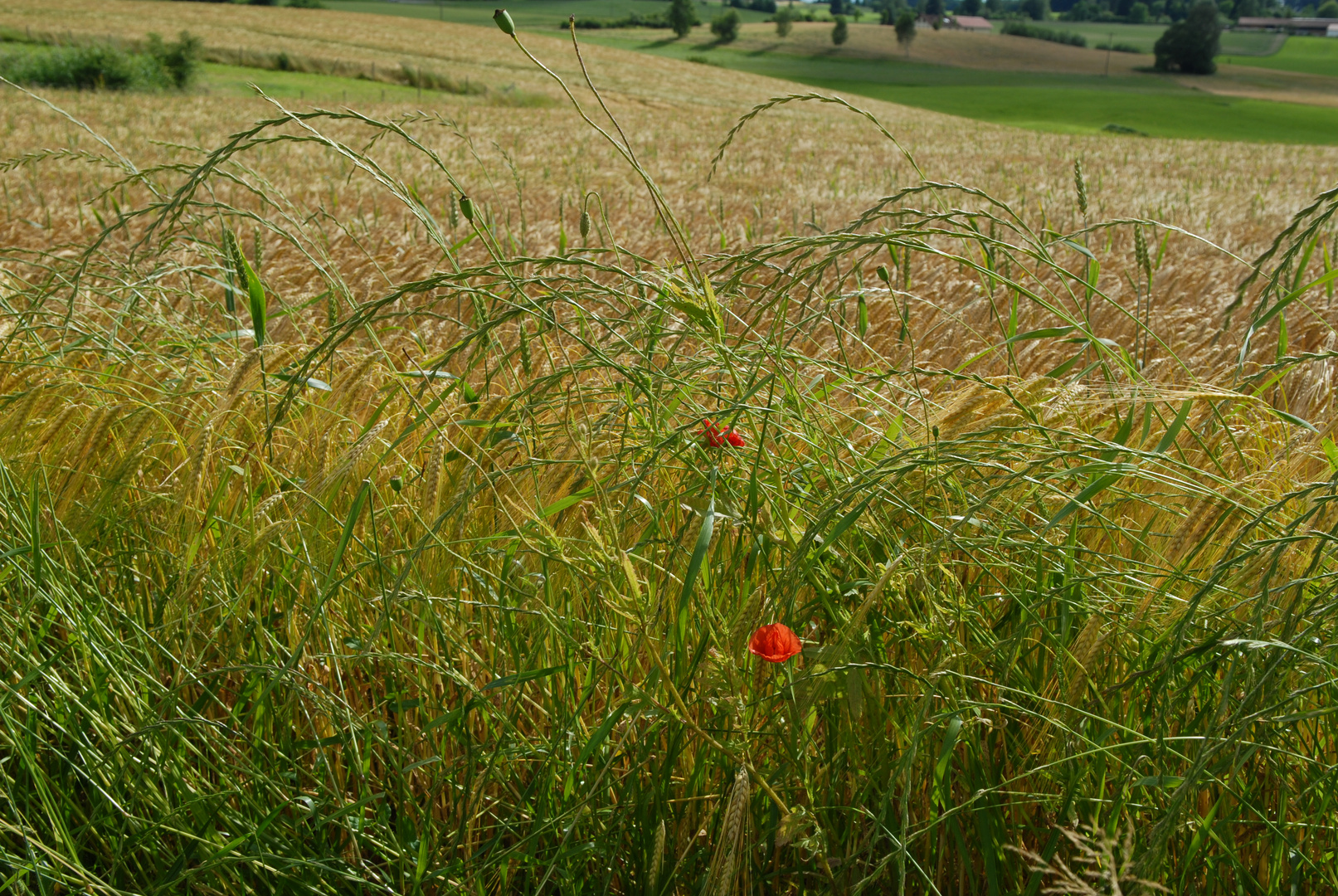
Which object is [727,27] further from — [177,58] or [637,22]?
[177,58]

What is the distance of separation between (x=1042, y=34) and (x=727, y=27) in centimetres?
2653

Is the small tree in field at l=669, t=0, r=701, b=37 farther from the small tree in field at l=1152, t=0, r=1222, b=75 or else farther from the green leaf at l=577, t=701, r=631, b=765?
the green leaf at l=577, t=701, r=631, b=765

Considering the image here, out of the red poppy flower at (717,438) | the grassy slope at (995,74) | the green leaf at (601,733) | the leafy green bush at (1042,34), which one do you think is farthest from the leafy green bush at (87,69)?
the leafy green bush at (1042,34)

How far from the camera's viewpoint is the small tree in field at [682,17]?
6216 centimetres

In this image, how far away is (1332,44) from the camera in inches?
2805

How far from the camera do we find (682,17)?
62875mm

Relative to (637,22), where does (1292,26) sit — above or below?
above

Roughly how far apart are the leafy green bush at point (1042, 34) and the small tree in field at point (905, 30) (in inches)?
484

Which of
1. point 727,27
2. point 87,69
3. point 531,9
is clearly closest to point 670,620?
point 87,69

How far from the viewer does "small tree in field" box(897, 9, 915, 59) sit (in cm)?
5972

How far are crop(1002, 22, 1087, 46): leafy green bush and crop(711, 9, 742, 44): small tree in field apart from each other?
69.2ft

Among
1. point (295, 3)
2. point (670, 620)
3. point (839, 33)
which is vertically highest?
point (295, 3)

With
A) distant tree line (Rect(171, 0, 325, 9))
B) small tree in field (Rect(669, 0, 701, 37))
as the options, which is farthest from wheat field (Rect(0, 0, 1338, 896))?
small tree in field (Rect(669, 0, 701, 37))

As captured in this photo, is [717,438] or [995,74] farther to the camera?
[995,74]
